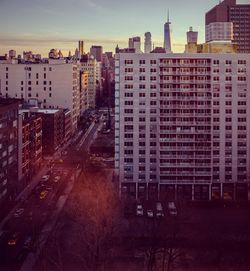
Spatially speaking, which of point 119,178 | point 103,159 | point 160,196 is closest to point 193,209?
point 160,196

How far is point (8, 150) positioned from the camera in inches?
229

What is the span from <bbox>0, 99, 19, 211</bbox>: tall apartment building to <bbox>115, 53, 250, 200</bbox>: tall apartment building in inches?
58.7

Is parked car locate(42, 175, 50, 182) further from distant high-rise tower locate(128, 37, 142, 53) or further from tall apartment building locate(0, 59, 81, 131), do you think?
tall apartment building locate(0, 59, 81, 131)

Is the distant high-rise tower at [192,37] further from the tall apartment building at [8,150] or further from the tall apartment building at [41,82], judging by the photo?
the tall apartment building at [41,82]

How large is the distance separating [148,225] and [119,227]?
35 cm

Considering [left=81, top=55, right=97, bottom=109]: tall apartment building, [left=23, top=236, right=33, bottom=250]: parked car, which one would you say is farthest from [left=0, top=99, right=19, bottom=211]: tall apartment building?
[left=81, top=55, right=97, bottom=109]: tall apartment building

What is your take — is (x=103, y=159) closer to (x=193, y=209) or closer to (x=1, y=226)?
(x=193, y=209)

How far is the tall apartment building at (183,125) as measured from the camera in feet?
21.9

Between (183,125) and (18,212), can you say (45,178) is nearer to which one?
(18,212)

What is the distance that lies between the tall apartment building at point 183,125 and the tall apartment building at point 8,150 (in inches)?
58.7

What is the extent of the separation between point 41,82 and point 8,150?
5.77m

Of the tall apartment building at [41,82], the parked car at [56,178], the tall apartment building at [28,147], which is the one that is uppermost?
the tall apartment building at [41,82]

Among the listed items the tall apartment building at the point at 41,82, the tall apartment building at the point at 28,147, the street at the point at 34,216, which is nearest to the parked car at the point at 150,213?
the street at the point at 34,216

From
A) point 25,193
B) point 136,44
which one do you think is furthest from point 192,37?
point 25,193
